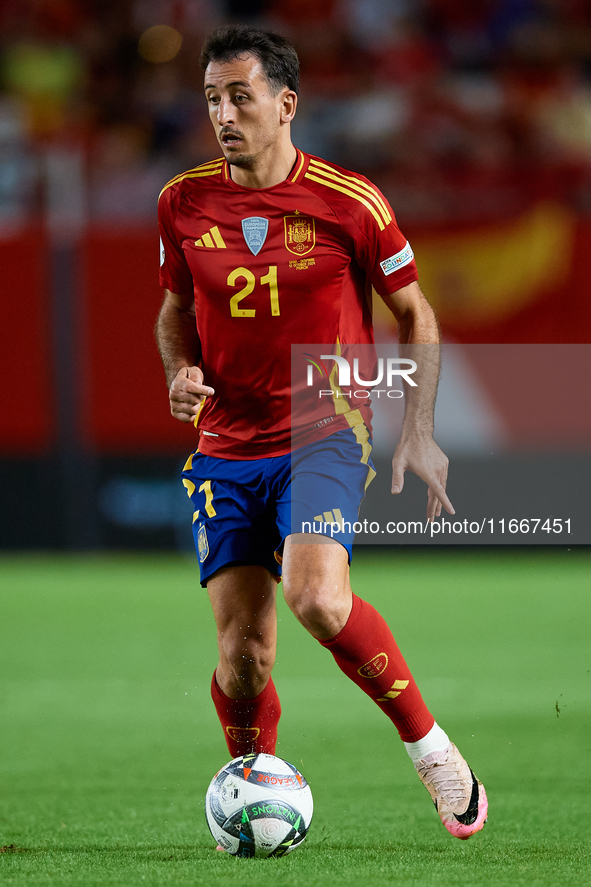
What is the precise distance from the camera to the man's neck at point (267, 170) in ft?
11.7

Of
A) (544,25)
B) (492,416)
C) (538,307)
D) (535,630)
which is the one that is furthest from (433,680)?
(544,25)

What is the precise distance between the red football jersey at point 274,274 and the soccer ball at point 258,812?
3.02 ft

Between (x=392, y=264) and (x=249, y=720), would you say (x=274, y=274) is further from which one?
(x=249, y=720)

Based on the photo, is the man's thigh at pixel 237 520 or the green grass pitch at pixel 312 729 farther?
the man's thigh at pixel 237 520

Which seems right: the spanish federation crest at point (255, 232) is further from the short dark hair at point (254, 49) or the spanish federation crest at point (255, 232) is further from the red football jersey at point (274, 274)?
the short dark hair at point (254, 49)

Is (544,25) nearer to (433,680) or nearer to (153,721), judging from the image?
(433,680)

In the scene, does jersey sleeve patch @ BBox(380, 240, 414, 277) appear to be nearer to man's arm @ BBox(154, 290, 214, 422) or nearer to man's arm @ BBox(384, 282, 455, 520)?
man's arm @ BBox(384, 282, 455, 520)

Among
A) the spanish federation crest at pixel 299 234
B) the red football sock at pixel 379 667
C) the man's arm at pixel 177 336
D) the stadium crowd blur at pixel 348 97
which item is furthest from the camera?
the stadium crowd blur at pixel 348 97

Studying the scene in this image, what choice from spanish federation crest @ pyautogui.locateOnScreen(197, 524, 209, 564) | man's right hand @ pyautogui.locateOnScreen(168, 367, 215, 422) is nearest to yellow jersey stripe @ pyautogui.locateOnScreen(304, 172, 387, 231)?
man's right hand @ pyautogui.locateOnScreen(168, 367, 215, 422)

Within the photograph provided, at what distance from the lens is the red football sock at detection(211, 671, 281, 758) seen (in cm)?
365

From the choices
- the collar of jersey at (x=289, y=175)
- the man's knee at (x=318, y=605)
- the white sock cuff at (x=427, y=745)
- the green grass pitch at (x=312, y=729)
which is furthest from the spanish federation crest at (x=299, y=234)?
the green grass pitch at (x=312, y=729)

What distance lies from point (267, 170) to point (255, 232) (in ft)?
0.60

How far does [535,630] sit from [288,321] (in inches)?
155

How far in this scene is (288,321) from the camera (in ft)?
11.7
